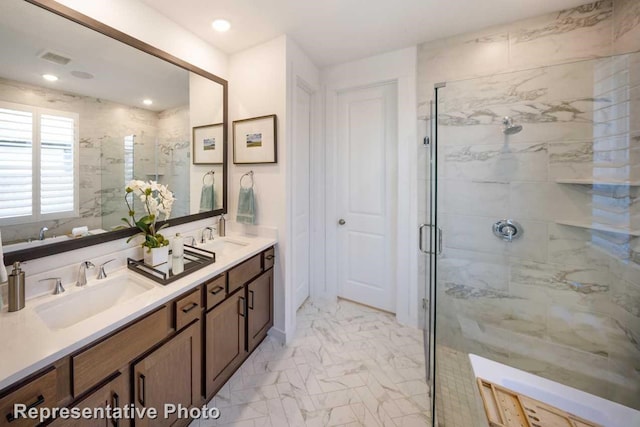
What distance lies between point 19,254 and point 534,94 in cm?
301

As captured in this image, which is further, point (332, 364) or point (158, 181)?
point (332, 364)

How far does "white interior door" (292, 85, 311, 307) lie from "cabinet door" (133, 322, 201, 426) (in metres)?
1.17

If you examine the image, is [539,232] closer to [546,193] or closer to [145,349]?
[546,193]

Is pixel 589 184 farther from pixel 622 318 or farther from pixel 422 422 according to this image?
pixel 422 422

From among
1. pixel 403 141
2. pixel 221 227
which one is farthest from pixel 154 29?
pixel 403 141

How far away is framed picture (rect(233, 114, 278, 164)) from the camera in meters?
1.99

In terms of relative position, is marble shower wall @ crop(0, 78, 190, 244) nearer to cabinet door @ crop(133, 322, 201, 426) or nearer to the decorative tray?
the decorative tray

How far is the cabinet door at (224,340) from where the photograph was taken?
1.45m

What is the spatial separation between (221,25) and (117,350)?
206 cm

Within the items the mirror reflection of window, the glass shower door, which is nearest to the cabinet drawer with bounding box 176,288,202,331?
the mirror reflection of window

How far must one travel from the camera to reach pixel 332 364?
1.84 m

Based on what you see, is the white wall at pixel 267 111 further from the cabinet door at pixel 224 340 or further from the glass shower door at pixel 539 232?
the glass shower door at pixel 539 232

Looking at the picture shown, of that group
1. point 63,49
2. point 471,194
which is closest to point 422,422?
point 471,194

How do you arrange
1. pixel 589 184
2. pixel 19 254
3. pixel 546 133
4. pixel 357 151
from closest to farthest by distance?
pixel 19 254 → pixel 589 184 → pixel 546 133 → pixel 357 151
